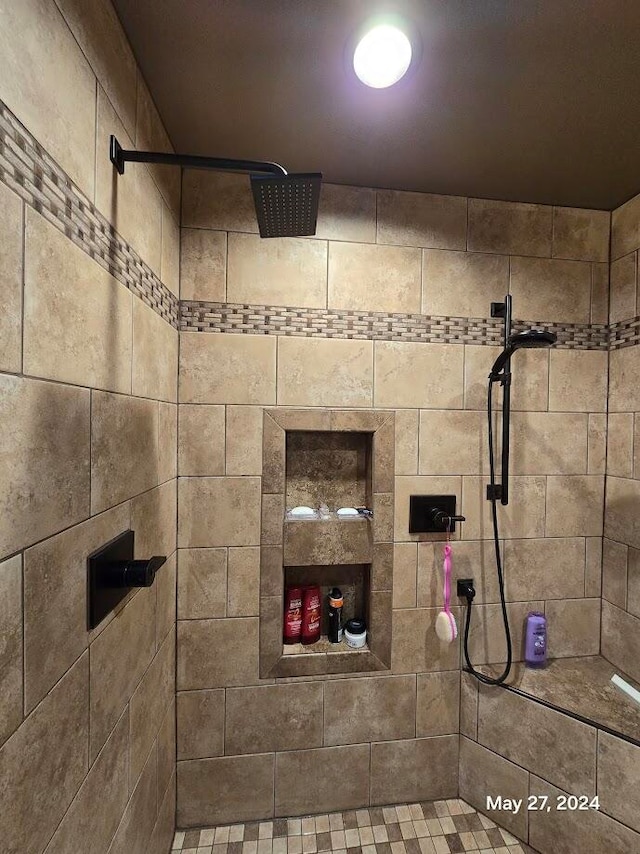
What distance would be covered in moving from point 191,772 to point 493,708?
44.5 inches

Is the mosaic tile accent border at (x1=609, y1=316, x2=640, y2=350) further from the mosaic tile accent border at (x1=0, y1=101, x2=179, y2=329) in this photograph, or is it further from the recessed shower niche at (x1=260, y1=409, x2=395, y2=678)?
the mosaic tile accent border at (x1=0, y1=101, x2=179, y2=329)

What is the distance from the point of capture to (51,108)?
24.5 inches

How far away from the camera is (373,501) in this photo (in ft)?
4.65

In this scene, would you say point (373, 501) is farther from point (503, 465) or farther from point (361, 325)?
point (361, 325)

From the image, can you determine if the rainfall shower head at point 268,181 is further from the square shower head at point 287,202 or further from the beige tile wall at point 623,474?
the beige tile wall at point 623,474

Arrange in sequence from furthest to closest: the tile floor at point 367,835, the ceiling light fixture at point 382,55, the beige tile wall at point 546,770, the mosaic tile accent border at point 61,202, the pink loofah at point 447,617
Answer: the pink loofah at point 447,617 < the tile floor at point 367,835 < the beige tile wall at point 546,770 < the ceiling light fixture at point 382,55 < the mosaic tile accent border at point 61,202

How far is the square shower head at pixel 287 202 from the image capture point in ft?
2.58

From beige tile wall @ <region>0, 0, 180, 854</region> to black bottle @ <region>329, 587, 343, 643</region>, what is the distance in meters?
0.63

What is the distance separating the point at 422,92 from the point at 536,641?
1.90 meters

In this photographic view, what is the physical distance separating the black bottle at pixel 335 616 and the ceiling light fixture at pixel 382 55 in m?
1.61

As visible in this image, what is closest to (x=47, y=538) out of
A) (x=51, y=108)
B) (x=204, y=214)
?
(x=51, y=108)

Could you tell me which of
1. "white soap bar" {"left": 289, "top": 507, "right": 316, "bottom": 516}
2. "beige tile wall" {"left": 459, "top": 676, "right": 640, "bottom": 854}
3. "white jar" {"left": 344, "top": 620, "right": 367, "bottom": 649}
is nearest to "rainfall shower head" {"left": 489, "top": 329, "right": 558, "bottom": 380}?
"white soap bar" {"left": 289, "top": 507, "right": 316, "bottom": 516}

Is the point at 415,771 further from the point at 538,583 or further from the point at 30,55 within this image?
the point at 30,55

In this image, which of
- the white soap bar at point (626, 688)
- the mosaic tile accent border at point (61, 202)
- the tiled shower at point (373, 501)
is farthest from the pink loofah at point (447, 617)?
the mosaic tile accent border at point (61, 202)
